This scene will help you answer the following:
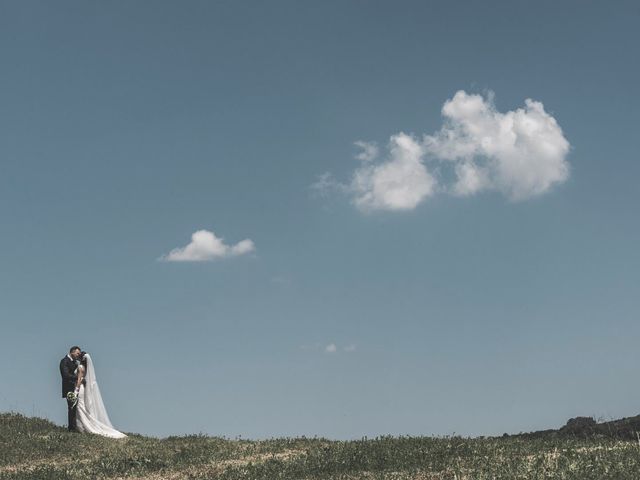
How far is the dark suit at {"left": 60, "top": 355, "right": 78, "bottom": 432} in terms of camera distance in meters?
33.6

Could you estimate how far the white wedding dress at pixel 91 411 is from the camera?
3334 centimetres

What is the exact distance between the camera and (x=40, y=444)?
28828mm

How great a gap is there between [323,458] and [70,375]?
56.4 ft

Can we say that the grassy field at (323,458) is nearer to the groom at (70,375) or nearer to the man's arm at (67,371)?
the groom at (70,375)

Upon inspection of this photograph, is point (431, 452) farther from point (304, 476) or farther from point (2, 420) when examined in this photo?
point (2, 420)

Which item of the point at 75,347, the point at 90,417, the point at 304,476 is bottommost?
the point at 304,476

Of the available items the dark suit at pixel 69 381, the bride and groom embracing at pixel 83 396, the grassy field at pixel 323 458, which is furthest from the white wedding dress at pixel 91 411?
the grassy field at pixel 323 458

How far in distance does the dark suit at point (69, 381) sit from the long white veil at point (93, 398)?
54 centimetres

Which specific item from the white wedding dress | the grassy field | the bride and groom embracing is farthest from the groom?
the grassy field

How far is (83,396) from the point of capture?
110 feet

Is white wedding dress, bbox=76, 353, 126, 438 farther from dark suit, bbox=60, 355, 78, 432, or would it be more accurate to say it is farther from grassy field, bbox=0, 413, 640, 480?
grassy field, bbox=0, 413, 640, 480

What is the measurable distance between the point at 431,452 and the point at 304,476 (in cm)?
356

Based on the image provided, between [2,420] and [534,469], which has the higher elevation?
[2,420]

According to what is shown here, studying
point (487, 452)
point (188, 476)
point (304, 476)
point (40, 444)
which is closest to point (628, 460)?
point (487, 452)
